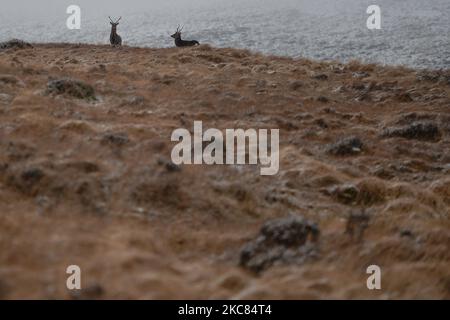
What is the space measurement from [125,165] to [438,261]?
5210 millimetres

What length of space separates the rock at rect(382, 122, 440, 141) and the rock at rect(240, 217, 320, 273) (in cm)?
784

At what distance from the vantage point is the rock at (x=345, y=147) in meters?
11.6

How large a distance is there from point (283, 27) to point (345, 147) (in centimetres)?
3174

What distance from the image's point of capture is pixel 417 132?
13.9 meters

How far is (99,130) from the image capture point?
10.2m

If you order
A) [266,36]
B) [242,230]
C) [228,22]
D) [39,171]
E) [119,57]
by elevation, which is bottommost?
[242,230]

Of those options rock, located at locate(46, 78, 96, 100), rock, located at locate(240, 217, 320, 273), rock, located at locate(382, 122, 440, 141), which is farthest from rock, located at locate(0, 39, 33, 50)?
rock, located at locate(240, 217, 320, 273)

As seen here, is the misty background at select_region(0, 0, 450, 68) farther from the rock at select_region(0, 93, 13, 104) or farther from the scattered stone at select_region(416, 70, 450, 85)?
the rock at select_region(0, 93, 13, 104)

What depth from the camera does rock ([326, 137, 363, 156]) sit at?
1159 centimetres

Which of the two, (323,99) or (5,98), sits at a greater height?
(323,99)

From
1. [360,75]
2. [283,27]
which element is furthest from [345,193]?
[283,27]

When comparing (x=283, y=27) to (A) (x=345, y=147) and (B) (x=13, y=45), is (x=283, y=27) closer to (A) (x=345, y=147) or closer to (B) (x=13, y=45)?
(B) (x=13, y=45)
